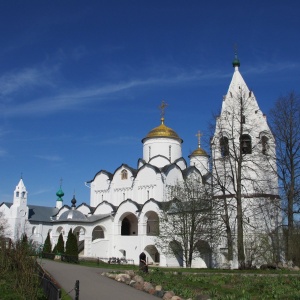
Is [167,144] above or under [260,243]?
above

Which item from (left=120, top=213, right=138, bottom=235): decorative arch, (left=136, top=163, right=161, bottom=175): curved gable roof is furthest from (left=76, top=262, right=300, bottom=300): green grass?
(left=120, top=213, right=138, bottom=235): decorative arch

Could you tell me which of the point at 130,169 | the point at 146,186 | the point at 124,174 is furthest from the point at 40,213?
the point at 146,186

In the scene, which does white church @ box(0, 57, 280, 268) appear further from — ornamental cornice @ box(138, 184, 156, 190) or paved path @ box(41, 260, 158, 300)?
paved path @ box(41, 260, 158, 300)

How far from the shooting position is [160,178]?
121ft

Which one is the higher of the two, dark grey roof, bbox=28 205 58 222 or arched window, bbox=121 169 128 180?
arched window, bbox=121 169 128 180

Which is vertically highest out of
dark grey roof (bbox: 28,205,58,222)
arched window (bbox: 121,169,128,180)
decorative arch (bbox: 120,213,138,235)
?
arched window (bbox: 121,169,128,180)

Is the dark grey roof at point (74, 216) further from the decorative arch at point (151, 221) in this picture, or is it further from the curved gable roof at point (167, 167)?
the curved gable roof at point (167, 167)

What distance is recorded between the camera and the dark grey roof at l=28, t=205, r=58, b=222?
52616 mm

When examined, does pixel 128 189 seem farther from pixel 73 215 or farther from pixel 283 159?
pixel 283 159

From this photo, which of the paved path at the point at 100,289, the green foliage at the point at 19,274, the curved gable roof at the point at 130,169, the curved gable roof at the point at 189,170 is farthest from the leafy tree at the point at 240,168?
the curved gable roof at the point at 130,169

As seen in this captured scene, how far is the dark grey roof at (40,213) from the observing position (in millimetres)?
52616

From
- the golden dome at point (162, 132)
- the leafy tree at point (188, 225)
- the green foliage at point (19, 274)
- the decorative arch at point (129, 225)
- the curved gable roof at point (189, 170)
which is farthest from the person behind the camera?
the golden dome at point (162, 132)

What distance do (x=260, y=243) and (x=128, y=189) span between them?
17.3m

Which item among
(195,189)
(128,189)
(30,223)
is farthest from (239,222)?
(30,223)
